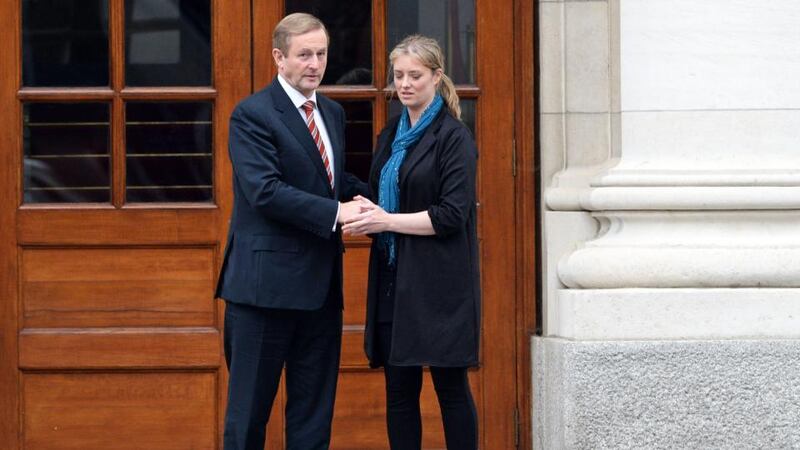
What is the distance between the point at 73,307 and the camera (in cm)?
700

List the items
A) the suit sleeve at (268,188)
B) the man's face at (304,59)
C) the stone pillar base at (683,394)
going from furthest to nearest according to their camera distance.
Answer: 1. the stone pillar base at (683,394)
2. the man's face at (304,59)
3. the suit sleeve at (268,188)

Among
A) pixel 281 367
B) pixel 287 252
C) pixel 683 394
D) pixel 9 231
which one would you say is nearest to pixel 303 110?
pixel 287 252

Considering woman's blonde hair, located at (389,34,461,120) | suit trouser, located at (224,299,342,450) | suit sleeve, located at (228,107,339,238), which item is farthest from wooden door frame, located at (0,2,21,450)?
woman's blonde hair, located at (389,34,461,120)

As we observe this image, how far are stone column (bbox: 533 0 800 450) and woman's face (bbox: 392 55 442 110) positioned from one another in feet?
3.24

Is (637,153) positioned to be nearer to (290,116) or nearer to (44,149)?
(290,116)

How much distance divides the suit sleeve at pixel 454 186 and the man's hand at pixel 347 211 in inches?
10.7

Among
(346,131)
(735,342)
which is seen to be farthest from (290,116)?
(735,342)

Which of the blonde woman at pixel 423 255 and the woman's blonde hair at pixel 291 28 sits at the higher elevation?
the woman's blonde hair at pixel 291 28

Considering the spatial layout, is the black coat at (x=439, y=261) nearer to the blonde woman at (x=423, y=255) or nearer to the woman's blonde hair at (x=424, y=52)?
the blonde woman at (x=423, y=255)

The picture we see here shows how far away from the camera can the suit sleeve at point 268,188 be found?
580cm

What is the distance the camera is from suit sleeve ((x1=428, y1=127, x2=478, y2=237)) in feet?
19.5

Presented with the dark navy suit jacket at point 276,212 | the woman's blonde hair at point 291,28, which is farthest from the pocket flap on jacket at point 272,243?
the woman's blonde hair at point 291,28

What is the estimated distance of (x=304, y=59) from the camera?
593 centimetres

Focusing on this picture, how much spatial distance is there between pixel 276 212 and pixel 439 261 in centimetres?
66
